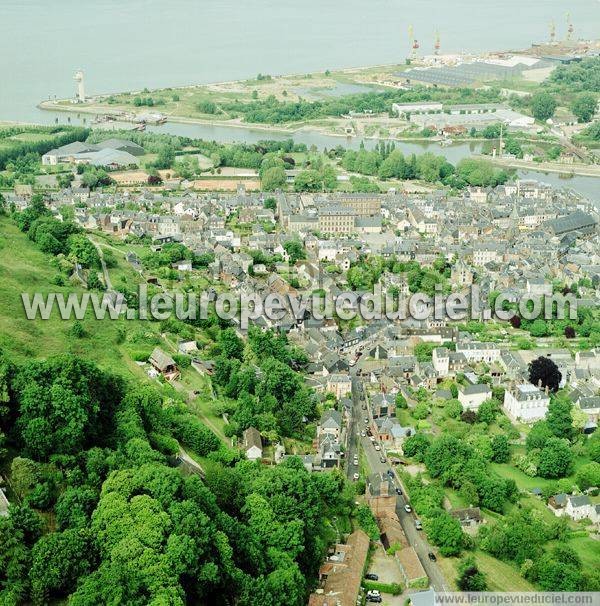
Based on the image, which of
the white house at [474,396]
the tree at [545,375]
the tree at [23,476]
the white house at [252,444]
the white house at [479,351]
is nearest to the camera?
the tree at [23,476]

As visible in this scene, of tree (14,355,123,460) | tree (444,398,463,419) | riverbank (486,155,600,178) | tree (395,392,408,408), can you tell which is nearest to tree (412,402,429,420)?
tree (395,392,408,408)

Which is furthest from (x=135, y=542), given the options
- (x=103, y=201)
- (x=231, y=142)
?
(x=231, y=142)

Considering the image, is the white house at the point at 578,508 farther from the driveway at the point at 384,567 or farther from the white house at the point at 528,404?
the driveway at the point at 384,567

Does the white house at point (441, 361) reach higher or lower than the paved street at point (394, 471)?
higher

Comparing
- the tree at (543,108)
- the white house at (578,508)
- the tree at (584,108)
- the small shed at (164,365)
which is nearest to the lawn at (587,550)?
the white house at (578,508)

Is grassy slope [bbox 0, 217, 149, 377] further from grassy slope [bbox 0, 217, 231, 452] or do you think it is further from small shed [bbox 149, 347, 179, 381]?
small shed [bbox 149, 347, 179, 381]

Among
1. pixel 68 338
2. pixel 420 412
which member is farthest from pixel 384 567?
pixel 68 338
